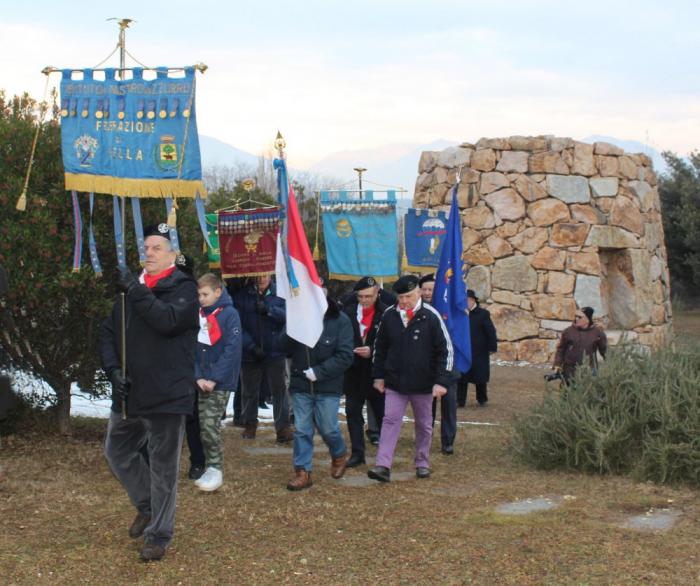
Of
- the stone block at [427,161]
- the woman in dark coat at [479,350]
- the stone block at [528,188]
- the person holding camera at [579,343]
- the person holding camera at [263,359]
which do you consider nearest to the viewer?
the person holding camera at [263,359]

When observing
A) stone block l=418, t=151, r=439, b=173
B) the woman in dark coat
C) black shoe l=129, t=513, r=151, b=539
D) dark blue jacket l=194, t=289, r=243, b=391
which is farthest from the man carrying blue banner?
stone block l=418, t=151, r=439, b=173

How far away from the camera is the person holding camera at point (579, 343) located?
466 inches

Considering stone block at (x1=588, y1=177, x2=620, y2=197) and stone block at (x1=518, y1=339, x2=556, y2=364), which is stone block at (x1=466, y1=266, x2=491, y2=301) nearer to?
stone block at (x1=518, y1=339, x2=556, y2=364)

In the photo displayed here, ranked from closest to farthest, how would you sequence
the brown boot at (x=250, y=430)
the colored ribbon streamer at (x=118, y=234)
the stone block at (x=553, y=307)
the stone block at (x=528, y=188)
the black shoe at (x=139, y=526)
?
1. the black shoe at (x=139, y=526)
2. the colored ribbon streamer at (x=118, y=234)
3. the brown boot at (x=250, y=430)
4. the stone block at (x=553, y=307)
5. the stone block at (x=528, y=188)

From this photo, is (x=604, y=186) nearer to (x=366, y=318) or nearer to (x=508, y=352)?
(x=508, y=352)

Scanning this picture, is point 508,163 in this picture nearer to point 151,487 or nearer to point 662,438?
point 662,438

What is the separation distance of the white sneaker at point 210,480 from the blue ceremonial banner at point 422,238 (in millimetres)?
11595

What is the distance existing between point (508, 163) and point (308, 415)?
550 inches

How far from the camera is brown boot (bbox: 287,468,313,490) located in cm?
774

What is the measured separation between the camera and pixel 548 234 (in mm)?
20812

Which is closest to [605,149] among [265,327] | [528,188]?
[528,188]

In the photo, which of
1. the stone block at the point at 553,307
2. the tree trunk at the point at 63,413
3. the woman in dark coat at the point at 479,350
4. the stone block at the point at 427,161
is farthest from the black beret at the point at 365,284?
the stone block at the point at 427,161

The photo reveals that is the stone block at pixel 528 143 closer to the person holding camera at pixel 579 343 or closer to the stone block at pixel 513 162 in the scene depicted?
the stone block at pixel 513 162

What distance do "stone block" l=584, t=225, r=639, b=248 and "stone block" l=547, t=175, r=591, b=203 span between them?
0.69 meters
